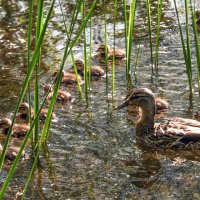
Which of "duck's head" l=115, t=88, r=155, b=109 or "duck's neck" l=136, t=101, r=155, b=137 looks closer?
"duck's neck" l=136, t=101, r=155, b=137

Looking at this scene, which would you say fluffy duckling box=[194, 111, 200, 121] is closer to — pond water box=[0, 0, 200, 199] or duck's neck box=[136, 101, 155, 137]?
pond water box=[0, 0, 200, 199]

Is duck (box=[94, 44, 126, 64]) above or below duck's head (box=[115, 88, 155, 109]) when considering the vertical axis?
above

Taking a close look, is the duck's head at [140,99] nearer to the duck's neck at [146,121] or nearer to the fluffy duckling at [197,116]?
the duck's neck at [146,121]

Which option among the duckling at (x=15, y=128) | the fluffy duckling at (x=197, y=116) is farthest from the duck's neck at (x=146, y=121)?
the duckling at (x=15, y=128)

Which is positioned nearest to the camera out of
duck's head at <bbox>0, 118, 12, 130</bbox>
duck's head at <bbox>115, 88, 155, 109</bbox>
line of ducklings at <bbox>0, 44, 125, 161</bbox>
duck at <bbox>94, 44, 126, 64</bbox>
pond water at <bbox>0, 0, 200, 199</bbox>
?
pond water at <bbox>0, 0, 200, 199</bbox>

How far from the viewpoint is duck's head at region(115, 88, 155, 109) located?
19.8ft

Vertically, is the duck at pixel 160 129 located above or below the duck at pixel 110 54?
below

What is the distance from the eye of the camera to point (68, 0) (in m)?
10.6

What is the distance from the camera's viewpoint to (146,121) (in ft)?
19.3

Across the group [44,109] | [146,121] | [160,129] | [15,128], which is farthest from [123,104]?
[15,128]

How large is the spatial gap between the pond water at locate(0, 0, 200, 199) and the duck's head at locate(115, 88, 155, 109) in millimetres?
196

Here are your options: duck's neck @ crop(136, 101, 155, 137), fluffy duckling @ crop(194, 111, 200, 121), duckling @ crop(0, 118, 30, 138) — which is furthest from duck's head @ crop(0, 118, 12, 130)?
fluffy duckling @ crop(194, 111, 200, 121)

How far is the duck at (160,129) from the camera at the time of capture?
5.51 metres

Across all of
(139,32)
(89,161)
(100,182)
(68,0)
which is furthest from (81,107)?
(68,0)
